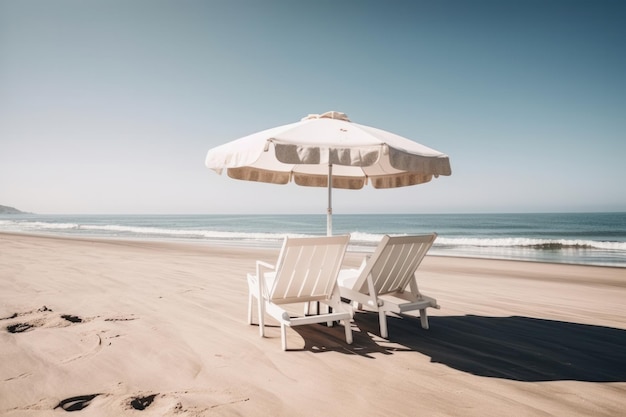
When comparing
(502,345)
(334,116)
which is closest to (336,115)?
(334,116)

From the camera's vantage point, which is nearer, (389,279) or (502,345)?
(502,345)

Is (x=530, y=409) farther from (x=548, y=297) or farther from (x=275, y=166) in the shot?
(x=548, y=297)

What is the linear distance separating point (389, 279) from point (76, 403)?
3.22m

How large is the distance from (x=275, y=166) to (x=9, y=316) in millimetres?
3873

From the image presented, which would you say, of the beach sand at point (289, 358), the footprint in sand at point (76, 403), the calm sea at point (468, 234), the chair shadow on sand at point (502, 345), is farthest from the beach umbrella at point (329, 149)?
the calm sea at point (468, 234)

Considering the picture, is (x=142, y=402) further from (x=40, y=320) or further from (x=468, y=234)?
(x=468, y=234)

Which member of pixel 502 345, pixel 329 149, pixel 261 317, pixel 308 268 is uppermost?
pixel 329 149

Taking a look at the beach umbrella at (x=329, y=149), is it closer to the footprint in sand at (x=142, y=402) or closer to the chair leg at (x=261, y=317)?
the chair leg at (x=261, y=317)

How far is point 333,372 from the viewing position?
3.09 metres

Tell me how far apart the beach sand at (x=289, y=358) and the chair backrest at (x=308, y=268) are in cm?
49

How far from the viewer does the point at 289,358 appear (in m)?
3.39

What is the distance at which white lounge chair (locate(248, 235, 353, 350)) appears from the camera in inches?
144

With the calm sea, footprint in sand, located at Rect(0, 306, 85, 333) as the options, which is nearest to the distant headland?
the calm sea

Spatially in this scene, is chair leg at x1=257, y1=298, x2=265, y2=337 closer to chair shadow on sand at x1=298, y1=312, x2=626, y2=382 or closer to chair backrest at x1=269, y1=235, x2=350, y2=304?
chair backrest at x1=269, y1=235, x2=350, y2=304
